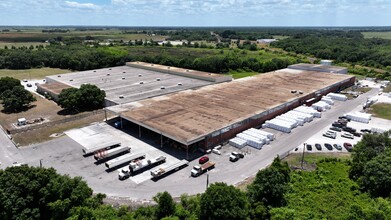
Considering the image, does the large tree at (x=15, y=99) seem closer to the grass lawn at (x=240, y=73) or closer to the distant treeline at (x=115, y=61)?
the distant treeline at (x=115, y=61)

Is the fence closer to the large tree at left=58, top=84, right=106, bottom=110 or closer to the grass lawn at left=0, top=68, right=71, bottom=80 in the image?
the large tree at left=58, top=84, right=106, bottom=110

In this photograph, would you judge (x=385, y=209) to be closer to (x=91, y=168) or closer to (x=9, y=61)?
(x=91, y=168)

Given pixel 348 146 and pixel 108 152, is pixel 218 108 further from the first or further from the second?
pixel 348 146

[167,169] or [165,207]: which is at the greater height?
[165,207]

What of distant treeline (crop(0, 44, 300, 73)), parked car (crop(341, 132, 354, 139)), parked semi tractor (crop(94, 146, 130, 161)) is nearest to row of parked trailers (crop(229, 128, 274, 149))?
parked car (crop(341, 132, 354, 139))

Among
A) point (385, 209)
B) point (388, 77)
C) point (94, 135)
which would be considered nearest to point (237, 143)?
point (385, 209)

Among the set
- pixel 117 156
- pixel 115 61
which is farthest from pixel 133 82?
pixel 117 156
